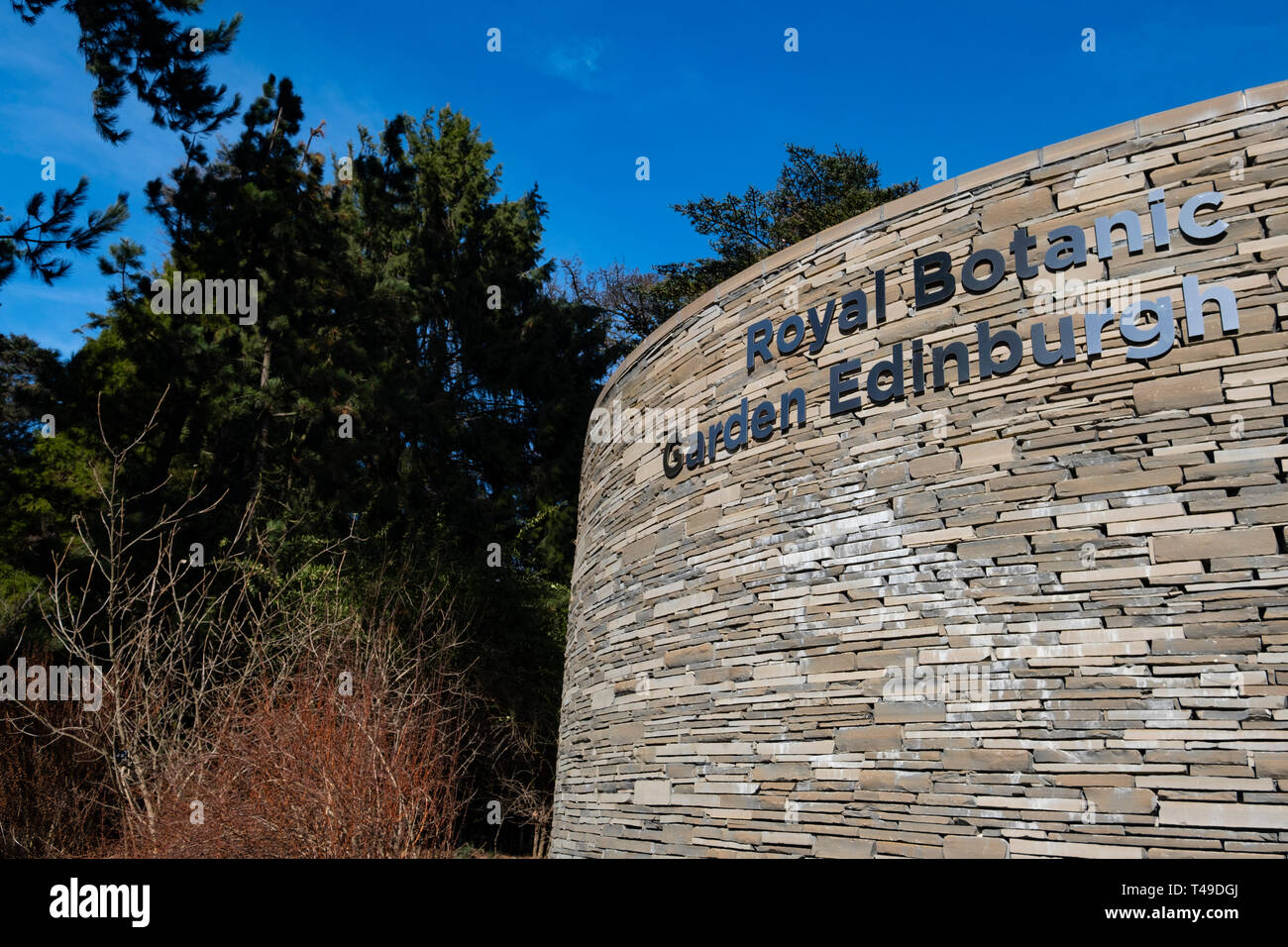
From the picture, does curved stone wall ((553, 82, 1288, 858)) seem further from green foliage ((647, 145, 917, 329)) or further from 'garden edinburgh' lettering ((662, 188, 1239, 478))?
green foliage ((647, 145, 917, 329))

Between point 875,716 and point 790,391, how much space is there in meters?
2.51

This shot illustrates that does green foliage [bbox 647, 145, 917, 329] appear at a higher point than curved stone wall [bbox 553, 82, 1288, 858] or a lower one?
higher

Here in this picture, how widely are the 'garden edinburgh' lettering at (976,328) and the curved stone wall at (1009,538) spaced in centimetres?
2

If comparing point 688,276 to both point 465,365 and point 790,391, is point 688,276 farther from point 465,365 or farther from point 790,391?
point 790,391

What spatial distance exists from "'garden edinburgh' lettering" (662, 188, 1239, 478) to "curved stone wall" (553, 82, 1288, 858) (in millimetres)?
20

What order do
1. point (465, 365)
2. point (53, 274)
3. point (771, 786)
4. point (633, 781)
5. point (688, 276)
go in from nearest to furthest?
point (771, 786) → point (633, 781) → point (53, 274) → point (465, 365) → point (688, 276)

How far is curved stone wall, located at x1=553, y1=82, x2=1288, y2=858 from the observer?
4555 mm

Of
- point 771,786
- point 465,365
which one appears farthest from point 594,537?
point 465,365

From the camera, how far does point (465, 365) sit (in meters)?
23.3

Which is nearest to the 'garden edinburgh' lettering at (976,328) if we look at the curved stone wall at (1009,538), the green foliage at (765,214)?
the curved stone wall at (1009,538)

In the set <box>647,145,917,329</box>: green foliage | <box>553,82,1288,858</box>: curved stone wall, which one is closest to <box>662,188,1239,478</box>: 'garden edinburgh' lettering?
<box>553,82,1288,858</box>: curved stone wall

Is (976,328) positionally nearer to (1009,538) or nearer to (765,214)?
Result: (1009,538)

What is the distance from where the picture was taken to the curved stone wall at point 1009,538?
455cm

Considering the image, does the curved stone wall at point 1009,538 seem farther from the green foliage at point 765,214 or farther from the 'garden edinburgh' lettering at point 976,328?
the green foliage at point 765,214
